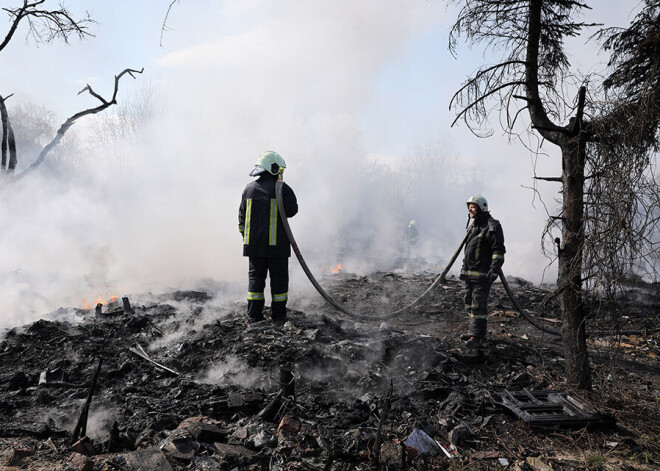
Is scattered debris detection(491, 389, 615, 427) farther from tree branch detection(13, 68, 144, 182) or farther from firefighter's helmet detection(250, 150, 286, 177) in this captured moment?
tree branch detection(13, 68, 144, 182)

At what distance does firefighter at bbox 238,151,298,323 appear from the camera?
18.3 feet

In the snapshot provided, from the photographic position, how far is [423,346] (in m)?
4.96

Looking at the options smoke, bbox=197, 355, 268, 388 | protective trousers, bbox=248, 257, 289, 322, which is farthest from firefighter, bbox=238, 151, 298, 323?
smoke, bbox=197, 355, 268, 388

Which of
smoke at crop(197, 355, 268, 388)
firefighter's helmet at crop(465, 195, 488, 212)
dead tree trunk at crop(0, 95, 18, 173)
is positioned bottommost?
smoke at crop(197, 355, 268, 388)

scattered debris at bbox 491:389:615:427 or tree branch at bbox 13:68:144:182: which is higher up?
tree branch at bbox 13:68:144:182

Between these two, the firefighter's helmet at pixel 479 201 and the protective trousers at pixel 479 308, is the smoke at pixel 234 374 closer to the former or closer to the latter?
the protective trousers at pixel 479 308

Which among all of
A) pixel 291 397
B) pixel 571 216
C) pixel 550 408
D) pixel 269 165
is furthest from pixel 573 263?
pixel 269 165

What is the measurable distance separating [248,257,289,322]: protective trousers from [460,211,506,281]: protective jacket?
2662 millimetres

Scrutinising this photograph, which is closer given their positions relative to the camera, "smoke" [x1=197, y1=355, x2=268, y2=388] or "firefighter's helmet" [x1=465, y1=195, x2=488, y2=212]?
"smoke" [x1=197, y1=355, x2=268, y2=388]

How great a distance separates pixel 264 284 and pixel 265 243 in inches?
22.5

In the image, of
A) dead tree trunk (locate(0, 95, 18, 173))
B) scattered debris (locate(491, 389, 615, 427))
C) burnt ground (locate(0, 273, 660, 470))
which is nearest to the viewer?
burnt ground (locate(0, 273, 660, 470))

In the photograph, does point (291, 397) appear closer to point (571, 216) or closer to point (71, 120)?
point (571, 216)

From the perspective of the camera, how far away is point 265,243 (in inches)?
220

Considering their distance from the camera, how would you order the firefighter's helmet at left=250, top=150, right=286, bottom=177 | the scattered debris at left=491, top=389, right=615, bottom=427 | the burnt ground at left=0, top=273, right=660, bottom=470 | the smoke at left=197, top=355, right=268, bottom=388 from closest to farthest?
the burnt ground at left=0, top=273, right=660, bottom=470 → the scattered debris at left=491, top=389, right=615, bottom=427 → the smoke at left=197, top=355, right=268, bottom=388 → the firefighter's helmet at left=250, top=150, right=286, bottom=177
